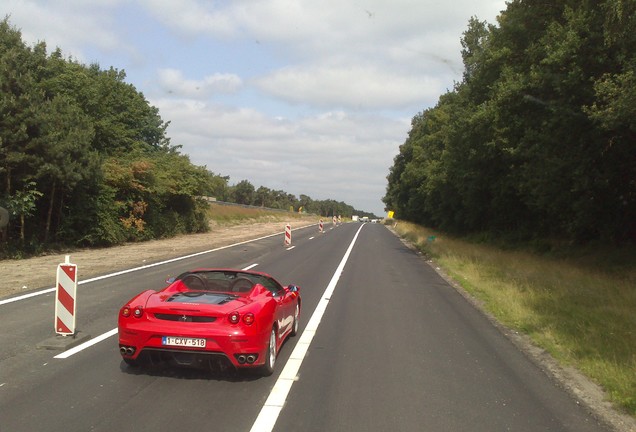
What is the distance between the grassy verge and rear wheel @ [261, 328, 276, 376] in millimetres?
3690

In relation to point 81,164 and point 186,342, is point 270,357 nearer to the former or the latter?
point 186,342

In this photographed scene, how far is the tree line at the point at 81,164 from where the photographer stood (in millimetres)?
21031

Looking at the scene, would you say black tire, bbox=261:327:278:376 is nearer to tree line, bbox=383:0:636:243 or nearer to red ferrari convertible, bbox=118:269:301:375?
red ferrari convertible, bbox=118:269:301:375

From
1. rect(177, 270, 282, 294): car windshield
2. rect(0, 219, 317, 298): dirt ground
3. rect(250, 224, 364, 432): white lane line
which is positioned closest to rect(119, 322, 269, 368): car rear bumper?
rect(250, 224, 364, 432): white lane line

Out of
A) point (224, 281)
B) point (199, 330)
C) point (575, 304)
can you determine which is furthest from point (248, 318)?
point (575, 304)

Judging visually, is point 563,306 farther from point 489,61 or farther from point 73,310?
point 489,61

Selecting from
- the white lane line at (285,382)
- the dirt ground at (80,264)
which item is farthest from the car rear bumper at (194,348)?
the dirt ground at (80,264)

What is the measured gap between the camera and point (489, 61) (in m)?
25.5

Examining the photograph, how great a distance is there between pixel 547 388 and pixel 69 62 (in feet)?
120

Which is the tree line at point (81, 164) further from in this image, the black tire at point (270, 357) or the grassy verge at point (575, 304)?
the grassy verge at point (575, 304)

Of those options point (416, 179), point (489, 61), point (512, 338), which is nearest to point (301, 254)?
point (489, 61)

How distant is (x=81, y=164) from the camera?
78.0 feet

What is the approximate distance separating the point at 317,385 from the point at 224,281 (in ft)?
7.03

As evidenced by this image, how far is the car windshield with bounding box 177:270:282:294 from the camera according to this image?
7293mm
